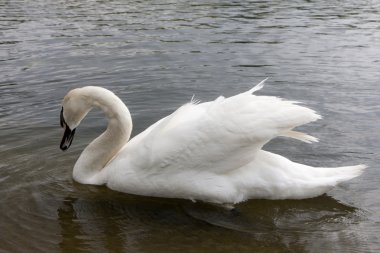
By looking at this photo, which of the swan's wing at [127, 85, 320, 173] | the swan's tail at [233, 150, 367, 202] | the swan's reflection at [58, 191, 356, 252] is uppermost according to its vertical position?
the swan's wing at [127, 85, 320, 173]

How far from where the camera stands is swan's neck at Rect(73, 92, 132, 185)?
6395 millimetres

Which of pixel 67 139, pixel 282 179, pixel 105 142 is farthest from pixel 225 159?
pixel 67 139

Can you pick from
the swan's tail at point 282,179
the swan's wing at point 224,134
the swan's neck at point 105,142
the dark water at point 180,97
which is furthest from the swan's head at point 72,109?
the swan's tail at point 282,179

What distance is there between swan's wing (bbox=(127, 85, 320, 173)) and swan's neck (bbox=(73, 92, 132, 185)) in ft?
2.43

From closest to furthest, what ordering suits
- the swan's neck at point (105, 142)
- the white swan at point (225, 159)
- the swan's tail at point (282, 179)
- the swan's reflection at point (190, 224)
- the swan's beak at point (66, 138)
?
the swan's reflection at point (190, 224)
the white swan at point (225, 159)
the swan's tail at point (282, 179)
the swan's neck at point (105, 142)
the swan's beak at point (66, 138)

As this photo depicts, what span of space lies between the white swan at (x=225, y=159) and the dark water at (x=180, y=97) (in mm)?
281

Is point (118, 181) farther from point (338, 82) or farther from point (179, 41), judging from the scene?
point (179, 41)

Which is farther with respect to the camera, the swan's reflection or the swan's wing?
the swan's wing

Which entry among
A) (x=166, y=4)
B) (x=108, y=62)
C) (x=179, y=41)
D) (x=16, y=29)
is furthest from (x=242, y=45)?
(x=166, y=4)

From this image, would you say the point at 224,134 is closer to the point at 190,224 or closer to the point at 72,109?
the point at 190,224

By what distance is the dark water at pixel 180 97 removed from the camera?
5.54m

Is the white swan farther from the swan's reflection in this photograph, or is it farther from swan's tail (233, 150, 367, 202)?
the swan's reflection

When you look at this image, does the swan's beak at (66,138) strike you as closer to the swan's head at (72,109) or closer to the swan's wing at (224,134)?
the swan's head at (72,109)

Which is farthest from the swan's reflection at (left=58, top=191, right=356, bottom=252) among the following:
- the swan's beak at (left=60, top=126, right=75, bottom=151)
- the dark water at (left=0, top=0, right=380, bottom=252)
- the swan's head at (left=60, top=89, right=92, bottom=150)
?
the swan's head at (left=60, top=89, right=92, bottom=150)
